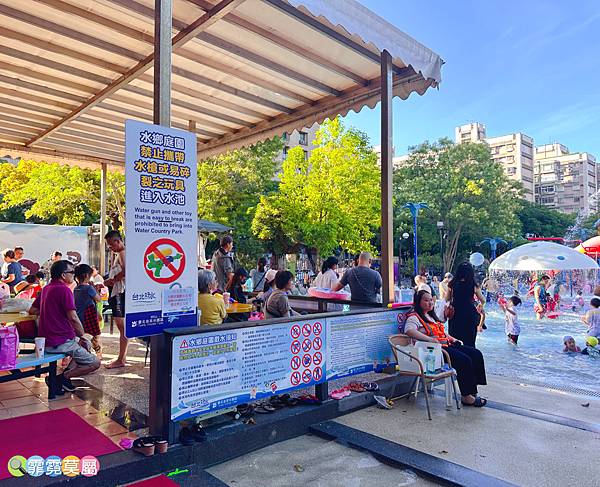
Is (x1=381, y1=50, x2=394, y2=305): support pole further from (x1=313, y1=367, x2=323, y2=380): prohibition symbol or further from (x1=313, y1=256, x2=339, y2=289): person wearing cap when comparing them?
(x1=313, y1=256, x2=339, y2=289): person wearing cap

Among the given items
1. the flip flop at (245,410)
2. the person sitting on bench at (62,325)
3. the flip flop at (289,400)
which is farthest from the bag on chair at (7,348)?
the flip flop at (289,400)

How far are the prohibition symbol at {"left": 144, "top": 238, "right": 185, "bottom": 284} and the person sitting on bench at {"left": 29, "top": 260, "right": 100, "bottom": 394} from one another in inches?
66.4

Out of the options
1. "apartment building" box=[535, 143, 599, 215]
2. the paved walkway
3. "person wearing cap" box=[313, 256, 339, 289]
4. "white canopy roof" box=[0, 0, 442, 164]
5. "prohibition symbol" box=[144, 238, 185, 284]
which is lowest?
the paved walkway

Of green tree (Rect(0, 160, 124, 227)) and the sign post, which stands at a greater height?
green tree (Rect(0, 160, 124, 227))

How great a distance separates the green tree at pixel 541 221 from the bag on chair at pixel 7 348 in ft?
146

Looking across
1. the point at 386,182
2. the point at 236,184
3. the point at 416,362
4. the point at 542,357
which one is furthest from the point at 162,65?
the point at 236,184

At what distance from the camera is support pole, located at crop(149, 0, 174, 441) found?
3.20 m

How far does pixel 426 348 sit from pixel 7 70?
6.01 metres

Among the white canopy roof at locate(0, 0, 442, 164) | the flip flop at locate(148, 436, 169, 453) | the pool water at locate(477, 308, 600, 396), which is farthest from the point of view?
the pool water at locate(477, 308, 600, 396)

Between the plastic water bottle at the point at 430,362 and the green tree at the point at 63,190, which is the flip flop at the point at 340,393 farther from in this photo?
the green tree at the point at 63,190

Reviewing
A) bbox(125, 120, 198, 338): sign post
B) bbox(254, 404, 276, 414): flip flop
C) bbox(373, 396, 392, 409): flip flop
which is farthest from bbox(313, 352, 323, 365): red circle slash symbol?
bbox(125, 120, 198, 338): sign post

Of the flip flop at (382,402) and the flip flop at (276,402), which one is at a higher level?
the flip flop at (276,402)

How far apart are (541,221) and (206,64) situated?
45.9m

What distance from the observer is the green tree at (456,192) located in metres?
28.9
